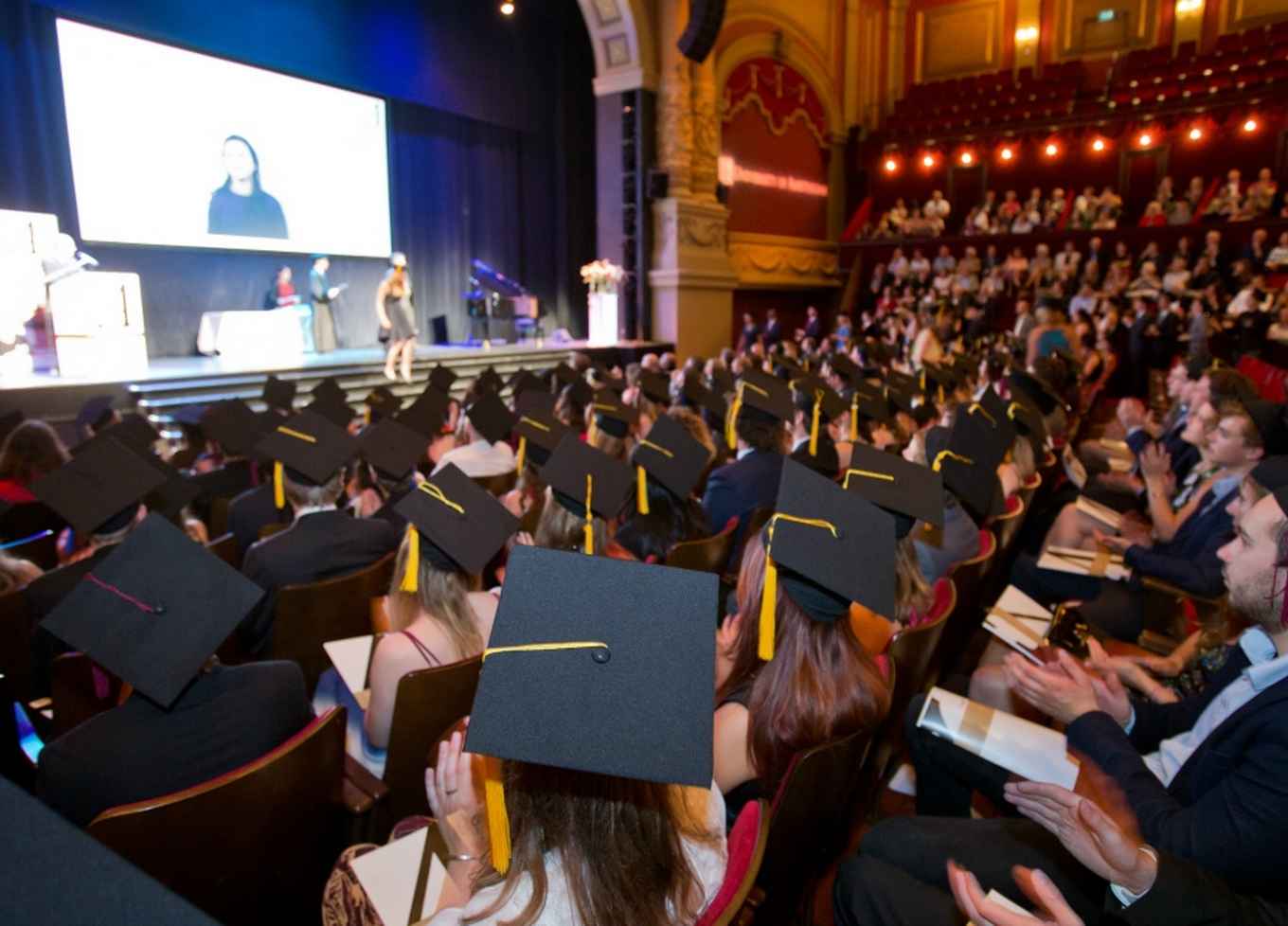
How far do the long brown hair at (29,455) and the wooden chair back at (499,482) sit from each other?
1.94m

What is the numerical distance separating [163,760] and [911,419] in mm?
5097

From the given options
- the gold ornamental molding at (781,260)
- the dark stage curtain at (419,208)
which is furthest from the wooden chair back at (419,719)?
the gold ornamental molding at (781,260)

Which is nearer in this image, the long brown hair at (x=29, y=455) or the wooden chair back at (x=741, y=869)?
the wooden chair back at (x=741, y=869)

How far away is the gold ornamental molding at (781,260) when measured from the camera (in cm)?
1595

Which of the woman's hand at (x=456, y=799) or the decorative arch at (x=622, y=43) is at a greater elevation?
the decorative arch at (x=622, y=43)

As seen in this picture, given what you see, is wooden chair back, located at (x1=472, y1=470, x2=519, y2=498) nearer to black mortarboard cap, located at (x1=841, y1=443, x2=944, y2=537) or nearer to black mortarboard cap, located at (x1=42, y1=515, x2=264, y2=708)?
black mortarboard cap, located at (x1=841, y1=443, x2=944, y2=537)

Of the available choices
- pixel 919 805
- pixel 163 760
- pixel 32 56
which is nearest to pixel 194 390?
pixel 32 56

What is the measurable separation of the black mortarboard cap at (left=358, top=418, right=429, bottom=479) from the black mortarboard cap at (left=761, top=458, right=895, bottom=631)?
2255 millimetres

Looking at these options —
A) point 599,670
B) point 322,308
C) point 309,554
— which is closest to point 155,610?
point 309,554

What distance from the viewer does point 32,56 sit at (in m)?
8.84

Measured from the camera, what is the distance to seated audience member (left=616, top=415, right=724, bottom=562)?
11.0 ft

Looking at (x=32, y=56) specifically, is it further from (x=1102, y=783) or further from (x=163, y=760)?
(x=1102, y=783)

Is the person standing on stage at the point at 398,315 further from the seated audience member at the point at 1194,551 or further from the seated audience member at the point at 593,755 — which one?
the seated audience member at the point at 593,755

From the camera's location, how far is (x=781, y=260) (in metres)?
17.0
